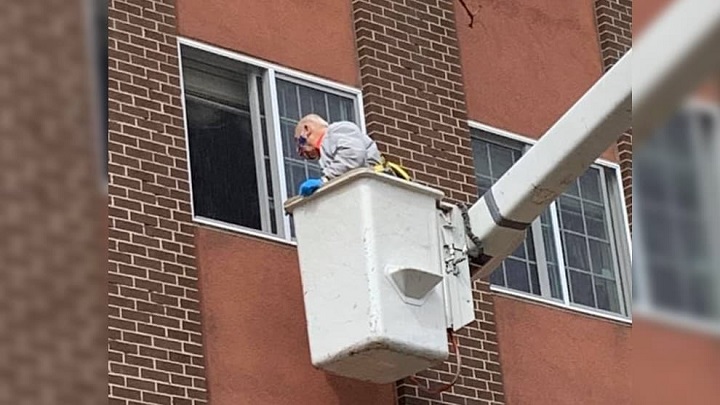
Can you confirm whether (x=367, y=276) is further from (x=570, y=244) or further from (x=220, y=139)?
(x=570, y=244)

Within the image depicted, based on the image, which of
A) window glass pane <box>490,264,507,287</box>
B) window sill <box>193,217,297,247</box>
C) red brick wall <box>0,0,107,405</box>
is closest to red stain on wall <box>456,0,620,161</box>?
window glass pane <box>490,264,507,287</box>

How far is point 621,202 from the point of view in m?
13.2

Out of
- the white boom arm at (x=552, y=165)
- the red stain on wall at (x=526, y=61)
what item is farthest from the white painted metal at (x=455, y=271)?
the red stain on wall at (x=526, y=61)

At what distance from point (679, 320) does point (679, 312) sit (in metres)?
0.07

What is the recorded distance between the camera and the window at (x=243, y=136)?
10352 millimetres

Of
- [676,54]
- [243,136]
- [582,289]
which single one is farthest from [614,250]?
[676,54]

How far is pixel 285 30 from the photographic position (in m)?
11.1

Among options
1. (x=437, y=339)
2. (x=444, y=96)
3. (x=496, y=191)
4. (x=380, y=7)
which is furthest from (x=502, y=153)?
(x=437, y=339)

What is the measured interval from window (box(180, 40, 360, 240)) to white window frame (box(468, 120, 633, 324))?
1.90 metres

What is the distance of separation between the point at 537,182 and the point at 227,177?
7.08 feet

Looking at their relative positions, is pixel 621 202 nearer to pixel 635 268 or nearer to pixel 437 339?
pixel 437 339

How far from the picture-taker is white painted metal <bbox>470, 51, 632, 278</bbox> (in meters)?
8.95

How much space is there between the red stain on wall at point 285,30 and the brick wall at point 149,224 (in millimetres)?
284

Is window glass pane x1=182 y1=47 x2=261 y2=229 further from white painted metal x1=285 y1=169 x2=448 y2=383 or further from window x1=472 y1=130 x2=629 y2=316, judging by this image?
window x1=472 y1=130 x2=629 y2=316
